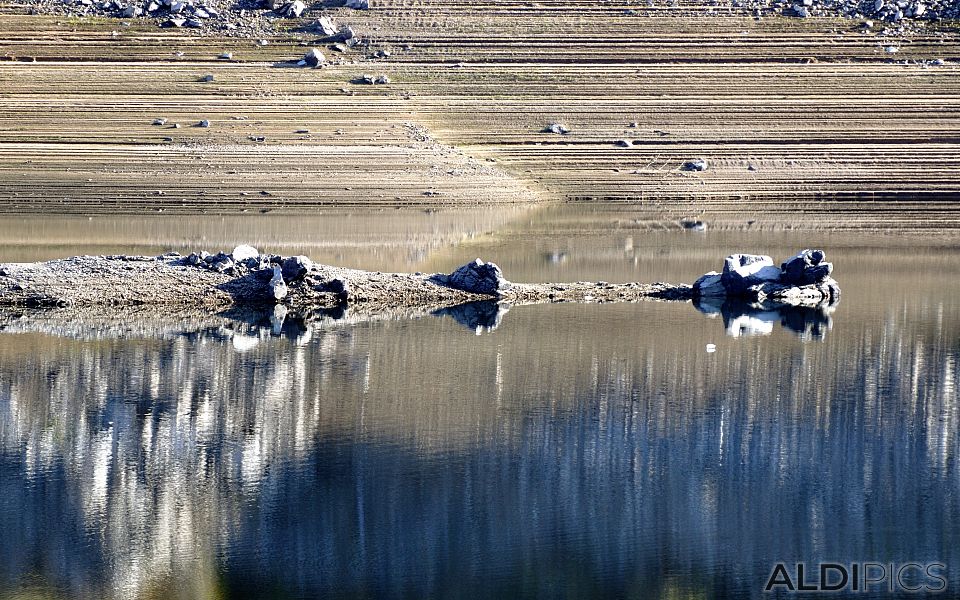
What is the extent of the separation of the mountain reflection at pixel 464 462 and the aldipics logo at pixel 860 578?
144mm

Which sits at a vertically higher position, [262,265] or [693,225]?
[693,225]

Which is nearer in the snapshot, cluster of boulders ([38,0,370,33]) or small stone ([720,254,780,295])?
small stone ([720,254,780,295])

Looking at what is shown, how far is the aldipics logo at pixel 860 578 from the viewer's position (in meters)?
9.38

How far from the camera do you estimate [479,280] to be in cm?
2112

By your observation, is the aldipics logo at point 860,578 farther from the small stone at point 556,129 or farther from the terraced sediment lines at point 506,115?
the small stone at point 556,129

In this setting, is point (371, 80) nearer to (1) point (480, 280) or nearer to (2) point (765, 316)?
(1) point (480, 280)

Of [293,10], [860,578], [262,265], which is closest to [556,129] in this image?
[293,10]

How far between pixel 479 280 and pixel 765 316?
4586mm

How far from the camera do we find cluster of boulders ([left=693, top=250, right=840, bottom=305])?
2114 cm

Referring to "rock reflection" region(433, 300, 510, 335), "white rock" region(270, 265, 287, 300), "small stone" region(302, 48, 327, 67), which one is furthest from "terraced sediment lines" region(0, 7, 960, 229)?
"white rock" region(270, 265, 287, 300)

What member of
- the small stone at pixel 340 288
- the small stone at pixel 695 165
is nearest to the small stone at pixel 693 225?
the small stone at pixel 695 165

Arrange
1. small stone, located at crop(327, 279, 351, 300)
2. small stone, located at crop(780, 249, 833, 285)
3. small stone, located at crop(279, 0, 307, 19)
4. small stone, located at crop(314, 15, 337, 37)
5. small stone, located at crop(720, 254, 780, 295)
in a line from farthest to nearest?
small stone, located at crop(279, 0, 307, 19), small stone, located at crop(314, 15, 337, 37), small stone, located at crop(720, 254, 780, 295), small stone, located at crop(780, 249, 833, 285), small stone, located at crop(327, 279, 351, 300)

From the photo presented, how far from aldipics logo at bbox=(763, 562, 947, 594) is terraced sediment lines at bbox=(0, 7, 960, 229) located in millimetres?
23494

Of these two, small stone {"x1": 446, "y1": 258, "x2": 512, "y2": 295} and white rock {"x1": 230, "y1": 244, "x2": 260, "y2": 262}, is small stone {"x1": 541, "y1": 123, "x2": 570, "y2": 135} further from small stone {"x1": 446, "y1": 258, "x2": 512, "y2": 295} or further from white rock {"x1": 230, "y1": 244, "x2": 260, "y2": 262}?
white rock {"x1": 230, "y1": 244, "x2": 260, "y2": 262}
